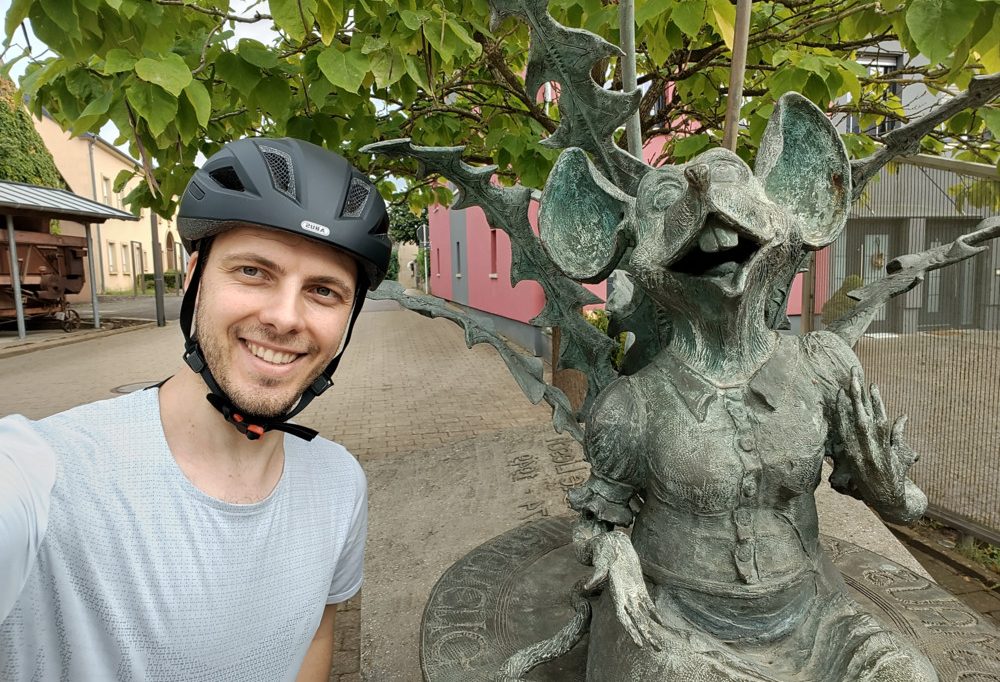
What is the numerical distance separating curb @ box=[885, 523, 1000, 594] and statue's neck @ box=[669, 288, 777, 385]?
13.4ft

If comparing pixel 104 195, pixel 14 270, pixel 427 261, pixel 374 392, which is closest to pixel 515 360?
pixel 374 392

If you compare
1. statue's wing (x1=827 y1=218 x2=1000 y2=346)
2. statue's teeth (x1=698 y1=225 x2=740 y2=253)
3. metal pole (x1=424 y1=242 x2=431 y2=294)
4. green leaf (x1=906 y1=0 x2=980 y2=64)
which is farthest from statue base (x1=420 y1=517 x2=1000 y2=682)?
metal pole (x1=424 y1=242 x2=431 y2=294)

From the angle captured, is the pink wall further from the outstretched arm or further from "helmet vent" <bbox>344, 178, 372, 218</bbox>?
the outstretched arm

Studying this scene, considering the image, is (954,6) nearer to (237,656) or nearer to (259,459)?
(259,459)

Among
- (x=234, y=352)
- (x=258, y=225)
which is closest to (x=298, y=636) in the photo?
(x=234, y=352)

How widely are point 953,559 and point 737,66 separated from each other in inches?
201

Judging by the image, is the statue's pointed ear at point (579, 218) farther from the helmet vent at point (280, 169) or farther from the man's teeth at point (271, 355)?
the man's teeth at point (271, 355)

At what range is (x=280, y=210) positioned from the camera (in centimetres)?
172

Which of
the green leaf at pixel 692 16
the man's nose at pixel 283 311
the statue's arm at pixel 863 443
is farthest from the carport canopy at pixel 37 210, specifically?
the statue's arm at pixel 863 443

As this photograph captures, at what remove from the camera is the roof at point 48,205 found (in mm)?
15648

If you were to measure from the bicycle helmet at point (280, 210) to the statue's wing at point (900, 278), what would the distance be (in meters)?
1.67

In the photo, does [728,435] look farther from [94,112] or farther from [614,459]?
[94,112]

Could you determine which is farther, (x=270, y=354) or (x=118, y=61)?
(x=118, y=61)

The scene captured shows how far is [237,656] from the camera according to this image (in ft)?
5.48
